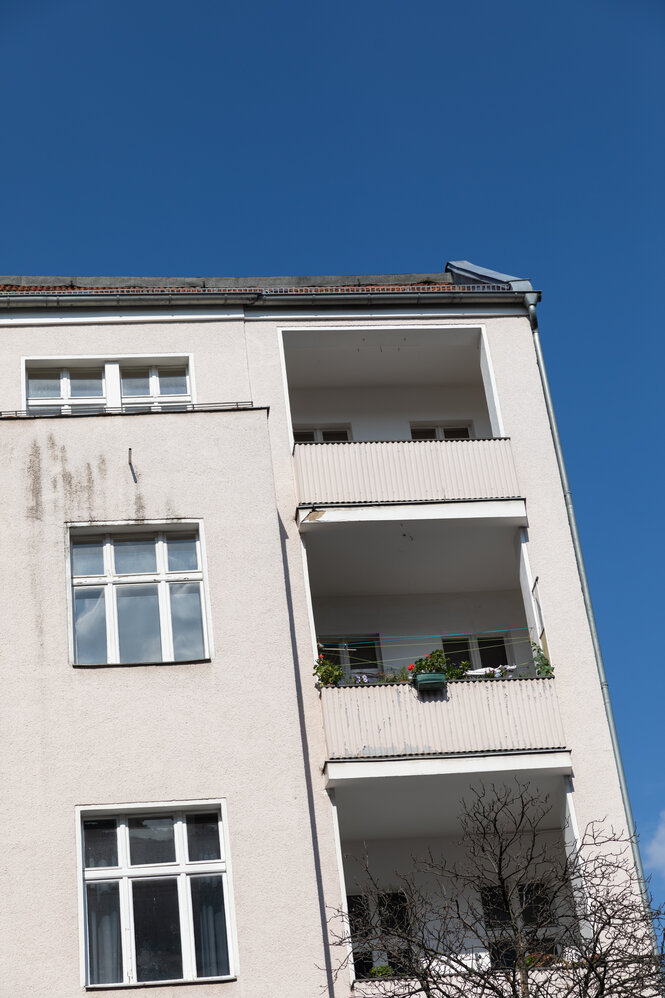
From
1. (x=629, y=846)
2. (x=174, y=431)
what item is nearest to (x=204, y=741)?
(x=174, y=431)

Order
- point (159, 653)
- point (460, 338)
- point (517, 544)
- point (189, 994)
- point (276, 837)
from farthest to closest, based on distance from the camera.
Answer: point (460, 338)
point (517, 544)
point (159, 653)
point (276, 837)
point (189, 994)

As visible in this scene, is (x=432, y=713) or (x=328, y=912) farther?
(x=432, y=713)

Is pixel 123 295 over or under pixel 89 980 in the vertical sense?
over

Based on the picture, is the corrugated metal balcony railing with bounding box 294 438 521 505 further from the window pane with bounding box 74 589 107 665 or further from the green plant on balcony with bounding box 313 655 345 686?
the window pane with bounding box 74 589 107 665

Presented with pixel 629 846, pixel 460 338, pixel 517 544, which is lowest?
pixel 629 846

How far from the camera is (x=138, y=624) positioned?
16688 mm

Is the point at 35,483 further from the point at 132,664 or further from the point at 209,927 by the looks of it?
the point at 209,927

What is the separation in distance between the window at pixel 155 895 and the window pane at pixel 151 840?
0.01 metres

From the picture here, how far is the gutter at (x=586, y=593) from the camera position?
17062mm

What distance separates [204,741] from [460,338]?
8.59 meters

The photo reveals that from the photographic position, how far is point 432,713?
1747cm

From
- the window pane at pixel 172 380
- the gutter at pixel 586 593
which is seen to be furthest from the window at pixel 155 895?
the window pane at pixel 172 380

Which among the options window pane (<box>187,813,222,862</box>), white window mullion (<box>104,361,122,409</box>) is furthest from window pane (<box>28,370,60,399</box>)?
window pane (<box>187,813,222,862</box>)

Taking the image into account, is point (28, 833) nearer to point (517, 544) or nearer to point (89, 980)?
point (89, 980)
